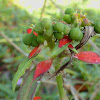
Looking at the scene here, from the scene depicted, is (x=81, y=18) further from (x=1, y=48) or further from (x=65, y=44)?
(x=1, y=48)

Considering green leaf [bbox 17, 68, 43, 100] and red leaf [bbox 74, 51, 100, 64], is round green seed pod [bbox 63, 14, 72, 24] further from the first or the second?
green leaf [bbox 17, 68, 43, 100]

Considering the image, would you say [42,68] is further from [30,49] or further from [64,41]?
[30,49]

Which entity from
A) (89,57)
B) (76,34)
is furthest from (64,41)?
(89,57)

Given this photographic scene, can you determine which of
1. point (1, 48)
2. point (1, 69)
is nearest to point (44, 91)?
point (1, 69)

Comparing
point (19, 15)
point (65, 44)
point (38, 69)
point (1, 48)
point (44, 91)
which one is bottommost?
point (44, 91)

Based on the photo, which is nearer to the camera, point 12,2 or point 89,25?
point 89,25

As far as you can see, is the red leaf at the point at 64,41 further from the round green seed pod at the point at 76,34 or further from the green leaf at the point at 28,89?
the green leaf at the point at 28,89
